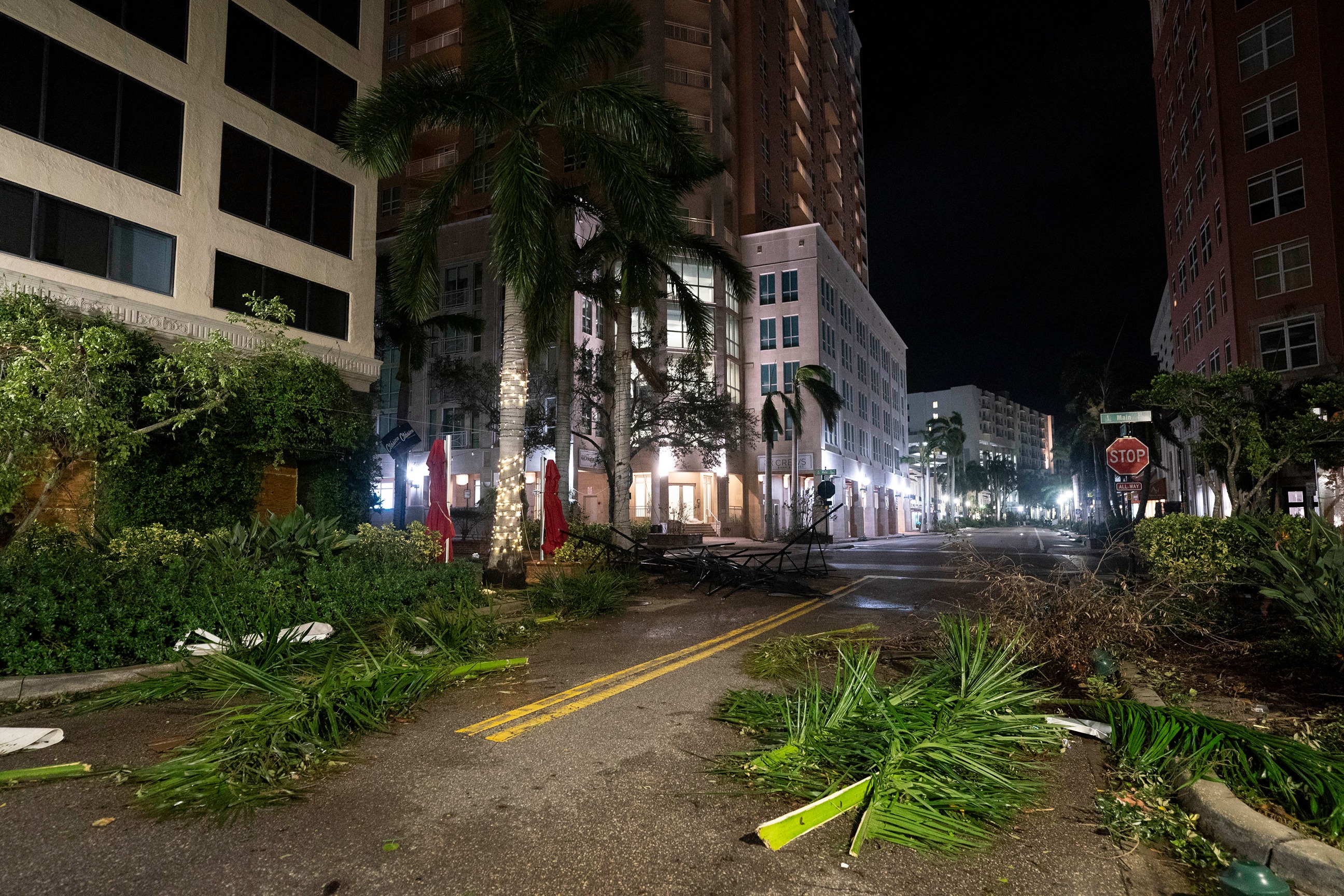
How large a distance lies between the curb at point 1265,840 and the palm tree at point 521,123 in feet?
35.3

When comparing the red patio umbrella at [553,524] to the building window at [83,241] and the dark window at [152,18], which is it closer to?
the building window at [83,241]

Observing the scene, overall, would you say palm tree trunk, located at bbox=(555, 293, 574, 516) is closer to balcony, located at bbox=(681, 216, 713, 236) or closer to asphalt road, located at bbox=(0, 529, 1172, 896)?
asphalt road, located at bbox=(0, 529, 1172, 896)

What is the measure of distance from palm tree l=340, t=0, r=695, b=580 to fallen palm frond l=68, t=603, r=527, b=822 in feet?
19.7

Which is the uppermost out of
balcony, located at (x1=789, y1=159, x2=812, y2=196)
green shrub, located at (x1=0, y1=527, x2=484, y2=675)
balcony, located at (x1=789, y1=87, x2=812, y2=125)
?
balcony, located at (x1=789, y1=87, x2=812, y2=125)

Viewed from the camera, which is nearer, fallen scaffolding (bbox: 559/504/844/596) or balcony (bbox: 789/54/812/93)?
fallen scaffolding (bbox: 559/504/844/596)

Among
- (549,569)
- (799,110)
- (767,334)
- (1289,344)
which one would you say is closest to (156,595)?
(549,569)

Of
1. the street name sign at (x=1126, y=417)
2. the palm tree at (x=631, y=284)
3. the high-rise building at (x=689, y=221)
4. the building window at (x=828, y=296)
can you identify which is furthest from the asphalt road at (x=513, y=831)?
the building window at (x=828, y=296)

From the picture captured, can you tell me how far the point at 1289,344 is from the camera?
28.0 meters

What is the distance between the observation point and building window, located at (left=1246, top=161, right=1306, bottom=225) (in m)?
27.9

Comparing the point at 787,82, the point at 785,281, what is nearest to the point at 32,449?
the point at 785,281

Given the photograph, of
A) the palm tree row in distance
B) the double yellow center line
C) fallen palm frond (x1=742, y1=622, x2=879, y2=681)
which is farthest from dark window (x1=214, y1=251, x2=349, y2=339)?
fallen palm frond (x1=742, y1=622, x2=879, y2=681)

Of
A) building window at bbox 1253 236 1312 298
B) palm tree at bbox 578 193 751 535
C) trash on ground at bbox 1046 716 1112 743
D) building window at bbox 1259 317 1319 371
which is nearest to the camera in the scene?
trash on ground at bbox 1046 716 1112 743

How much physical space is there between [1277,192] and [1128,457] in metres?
19.3

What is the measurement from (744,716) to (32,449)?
8.60 m
